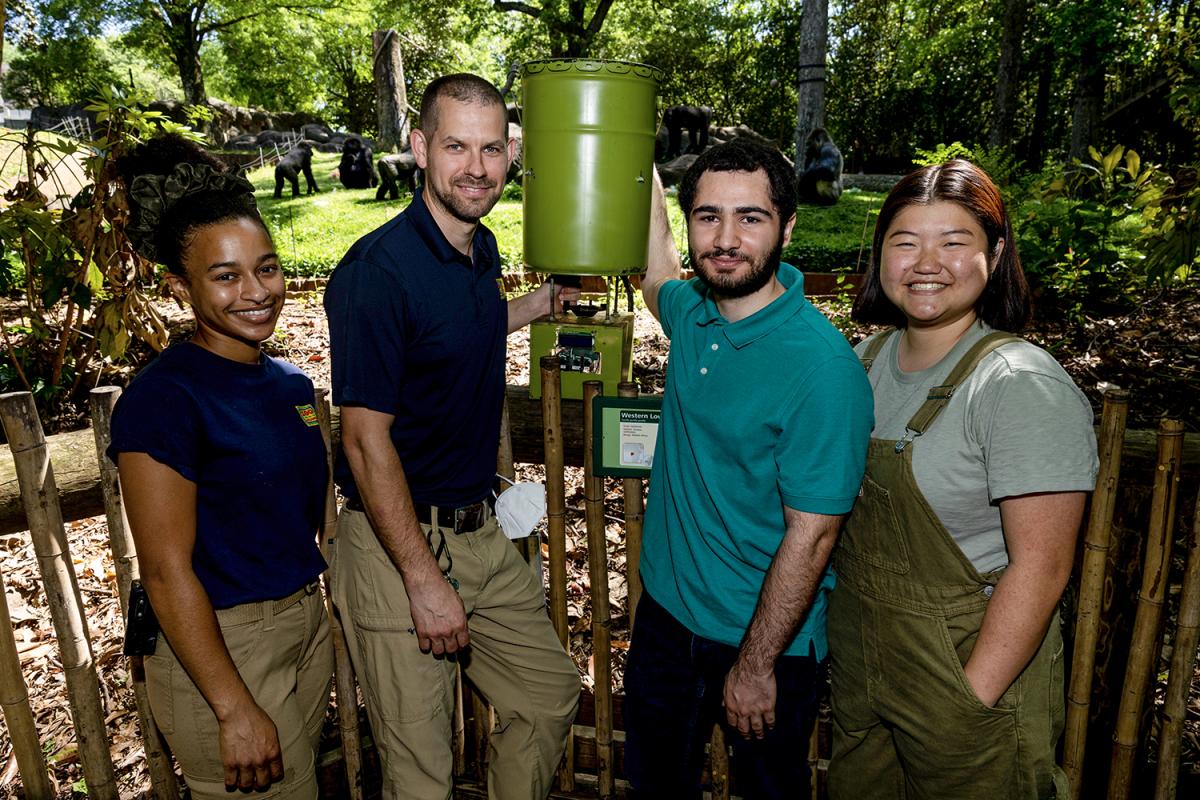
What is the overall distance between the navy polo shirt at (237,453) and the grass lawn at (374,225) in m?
6.96

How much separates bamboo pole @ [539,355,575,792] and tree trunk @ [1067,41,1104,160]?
55.0ft

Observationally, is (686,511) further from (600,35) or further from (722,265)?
(600,35)

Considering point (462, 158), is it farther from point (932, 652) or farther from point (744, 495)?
point (932, 652)

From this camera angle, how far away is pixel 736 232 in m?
1.87

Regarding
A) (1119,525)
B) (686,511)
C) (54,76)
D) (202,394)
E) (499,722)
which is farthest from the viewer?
(54,76)

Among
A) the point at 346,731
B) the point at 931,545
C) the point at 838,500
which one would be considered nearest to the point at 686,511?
the point at 838,500

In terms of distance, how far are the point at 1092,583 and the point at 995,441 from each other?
0.92 metres

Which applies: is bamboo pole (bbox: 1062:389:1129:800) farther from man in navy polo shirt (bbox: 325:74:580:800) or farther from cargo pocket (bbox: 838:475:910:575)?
man in navy polo shirt (bbox: 325:74:580:800)

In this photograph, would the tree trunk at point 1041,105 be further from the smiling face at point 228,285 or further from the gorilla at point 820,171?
the smiling face at point 228,285

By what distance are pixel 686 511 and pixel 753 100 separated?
24428 mm

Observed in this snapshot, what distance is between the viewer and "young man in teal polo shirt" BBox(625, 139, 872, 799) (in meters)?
1.76

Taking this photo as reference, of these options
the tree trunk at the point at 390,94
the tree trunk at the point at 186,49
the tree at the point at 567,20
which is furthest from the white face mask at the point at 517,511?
the tree trunk at the point at 186,49

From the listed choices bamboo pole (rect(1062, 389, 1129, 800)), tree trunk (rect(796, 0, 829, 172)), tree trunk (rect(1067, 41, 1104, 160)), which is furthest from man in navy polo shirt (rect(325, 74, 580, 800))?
tree trunk (rect(1067, 41, 1104, 160))

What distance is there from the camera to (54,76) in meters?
30.2
